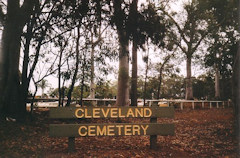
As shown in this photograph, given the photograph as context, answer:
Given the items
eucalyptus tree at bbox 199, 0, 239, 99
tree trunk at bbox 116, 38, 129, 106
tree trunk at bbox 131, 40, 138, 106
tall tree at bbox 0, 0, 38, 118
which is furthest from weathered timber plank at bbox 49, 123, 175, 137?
eucalyptus tree at bbox 199, 0, 239, 99

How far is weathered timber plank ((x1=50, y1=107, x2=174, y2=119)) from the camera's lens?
5.19m

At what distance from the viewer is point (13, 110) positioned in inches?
325

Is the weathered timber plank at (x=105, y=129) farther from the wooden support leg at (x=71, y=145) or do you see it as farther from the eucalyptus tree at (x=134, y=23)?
the eucalyptus tree at (x=134, y=23)

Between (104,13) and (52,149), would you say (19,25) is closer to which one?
(104,13)

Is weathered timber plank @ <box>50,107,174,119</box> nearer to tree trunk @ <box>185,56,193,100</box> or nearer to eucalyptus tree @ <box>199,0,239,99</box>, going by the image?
eucalyptus tree @ <box>199,0,239,99</box>

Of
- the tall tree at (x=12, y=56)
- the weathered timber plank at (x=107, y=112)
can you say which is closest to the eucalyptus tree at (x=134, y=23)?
the tall tree at (x=12, y=56)

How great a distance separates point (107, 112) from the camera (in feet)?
17.6

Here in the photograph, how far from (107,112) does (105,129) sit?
0.40 metres

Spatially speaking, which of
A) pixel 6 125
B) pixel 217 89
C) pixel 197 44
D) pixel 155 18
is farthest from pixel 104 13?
pixel 217 89

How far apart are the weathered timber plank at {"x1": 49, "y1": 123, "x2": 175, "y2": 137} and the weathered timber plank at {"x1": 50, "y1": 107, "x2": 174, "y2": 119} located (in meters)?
0.22

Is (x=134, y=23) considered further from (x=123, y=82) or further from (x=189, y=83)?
(x=189, y=83)

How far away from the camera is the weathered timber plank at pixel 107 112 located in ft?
17.0

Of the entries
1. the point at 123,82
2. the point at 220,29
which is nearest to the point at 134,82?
the point at 123,82

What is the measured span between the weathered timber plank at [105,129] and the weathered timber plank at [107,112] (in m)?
0.22
